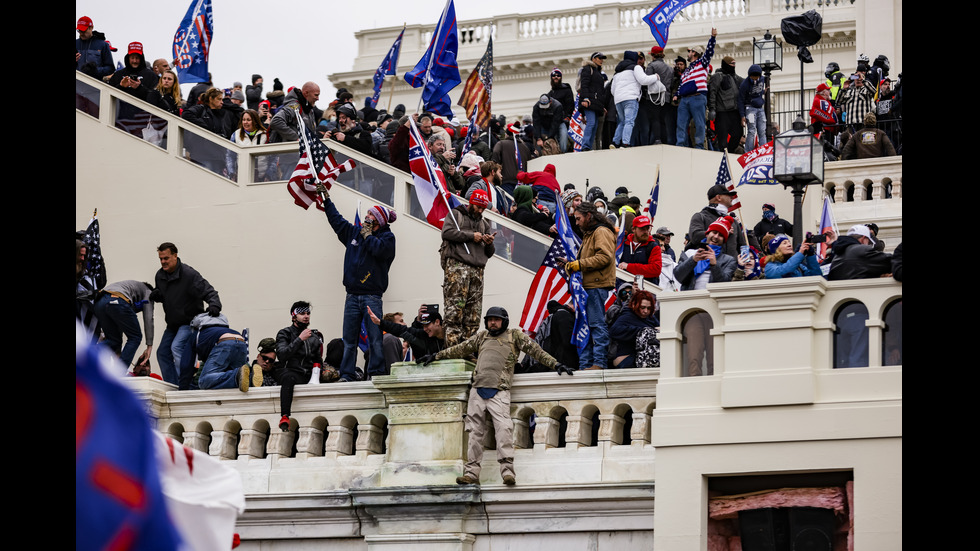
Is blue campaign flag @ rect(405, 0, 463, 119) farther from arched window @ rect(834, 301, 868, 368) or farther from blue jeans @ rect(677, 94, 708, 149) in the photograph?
arched window @ rect(834, 301, 868, 368)

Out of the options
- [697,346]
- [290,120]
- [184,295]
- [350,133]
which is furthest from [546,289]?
[290,120]

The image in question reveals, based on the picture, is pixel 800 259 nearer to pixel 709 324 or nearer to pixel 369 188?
pixel 709 324

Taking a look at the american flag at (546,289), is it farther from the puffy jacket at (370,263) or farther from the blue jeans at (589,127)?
the blue jeans at (589,127)

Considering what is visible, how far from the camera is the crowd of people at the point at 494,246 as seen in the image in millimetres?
15133

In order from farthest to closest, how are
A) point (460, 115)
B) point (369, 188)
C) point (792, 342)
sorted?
point (460, 115) < point (369, 188) < point (792, 342)

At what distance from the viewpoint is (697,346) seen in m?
14.0

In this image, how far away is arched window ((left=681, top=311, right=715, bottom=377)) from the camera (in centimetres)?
1395

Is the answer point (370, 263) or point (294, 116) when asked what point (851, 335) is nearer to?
point (370, 263)

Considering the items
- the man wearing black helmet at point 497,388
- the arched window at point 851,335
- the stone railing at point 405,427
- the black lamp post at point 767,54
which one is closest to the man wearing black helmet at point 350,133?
the black lamp post at point 767,54

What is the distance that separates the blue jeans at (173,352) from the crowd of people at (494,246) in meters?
0.02

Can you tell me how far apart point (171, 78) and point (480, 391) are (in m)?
11.1

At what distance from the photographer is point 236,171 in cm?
2292

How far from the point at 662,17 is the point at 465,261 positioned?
8501mm
